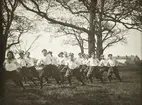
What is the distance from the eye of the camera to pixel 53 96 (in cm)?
414

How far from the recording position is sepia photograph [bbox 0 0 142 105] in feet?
13.6

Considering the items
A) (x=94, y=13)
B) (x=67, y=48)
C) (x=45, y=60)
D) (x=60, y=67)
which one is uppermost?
(x=94, y=13)

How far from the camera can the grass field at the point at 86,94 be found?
13.4 ft

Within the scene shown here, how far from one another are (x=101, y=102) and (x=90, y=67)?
2.60 feet

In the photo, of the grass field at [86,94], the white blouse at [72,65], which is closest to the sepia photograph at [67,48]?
the grass field at [86,94]

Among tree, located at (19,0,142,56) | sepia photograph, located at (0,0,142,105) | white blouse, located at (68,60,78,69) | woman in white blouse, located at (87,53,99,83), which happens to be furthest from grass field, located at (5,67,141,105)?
tree, located at (19,0,142,56)

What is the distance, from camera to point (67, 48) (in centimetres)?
432

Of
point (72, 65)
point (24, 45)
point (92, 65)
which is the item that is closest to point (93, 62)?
point (92, 65)

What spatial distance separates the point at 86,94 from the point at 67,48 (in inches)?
29.2

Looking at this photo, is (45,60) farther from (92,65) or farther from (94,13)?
(94,13)

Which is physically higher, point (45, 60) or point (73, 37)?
point (73, 37)

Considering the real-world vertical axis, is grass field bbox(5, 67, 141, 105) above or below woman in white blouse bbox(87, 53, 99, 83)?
below

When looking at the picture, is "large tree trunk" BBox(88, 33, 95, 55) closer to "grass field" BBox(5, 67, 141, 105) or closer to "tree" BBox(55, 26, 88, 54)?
"tree" BBox(55, 26, 88, 54)

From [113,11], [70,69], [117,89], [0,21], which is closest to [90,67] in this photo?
[70,69]
